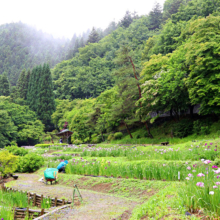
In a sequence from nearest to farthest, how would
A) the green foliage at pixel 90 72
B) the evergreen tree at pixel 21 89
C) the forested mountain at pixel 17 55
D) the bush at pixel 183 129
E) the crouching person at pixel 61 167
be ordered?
the crouching person at pixel 61 167 → the bush at pixel 183 129 → the green foliage at pixel 90 72 → the evergreen tree at pixel 21 89 → the forested mountain at pixel 17 55

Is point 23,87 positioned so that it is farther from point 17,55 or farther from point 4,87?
point 17,55

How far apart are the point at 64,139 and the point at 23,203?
2682cm

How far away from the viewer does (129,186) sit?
19.2 feet

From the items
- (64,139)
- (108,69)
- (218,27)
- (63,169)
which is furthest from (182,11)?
(63,169)

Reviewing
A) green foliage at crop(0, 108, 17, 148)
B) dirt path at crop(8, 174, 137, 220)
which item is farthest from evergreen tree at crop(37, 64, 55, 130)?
dirt path at crop(8, 174, 137, 220)

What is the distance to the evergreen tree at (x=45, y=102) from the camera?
45.7m

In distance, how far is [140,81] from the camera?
20.5 meters

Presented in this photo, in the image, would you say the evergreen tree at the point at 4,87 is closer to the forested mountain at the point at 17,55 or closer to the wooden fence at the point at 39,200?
the forested mountain at the point at 17,55

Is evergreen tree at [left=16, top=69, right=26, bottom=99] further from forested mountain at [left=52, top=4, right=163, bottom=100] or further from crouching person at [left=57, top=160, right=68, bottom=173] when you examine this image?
crouching person at [left=57, top=160, right=68, bottom=173]

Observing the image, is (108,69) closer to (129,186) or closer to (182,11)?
(182,11)

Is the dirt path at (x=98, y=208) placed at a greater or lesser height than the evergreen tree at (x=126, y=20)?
lesser

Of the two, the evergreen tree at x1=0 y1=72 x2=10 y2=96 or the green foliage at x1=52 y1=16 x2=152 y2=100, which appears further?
the green foliage at x1=52 y1=16 x2=152 y2=100

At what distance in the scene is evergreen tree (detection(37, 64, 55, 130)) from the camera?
150ft

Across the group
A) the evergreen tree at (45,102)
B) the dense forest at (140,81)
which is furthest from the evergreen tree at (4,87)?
the evergreen tree at (45,102)
